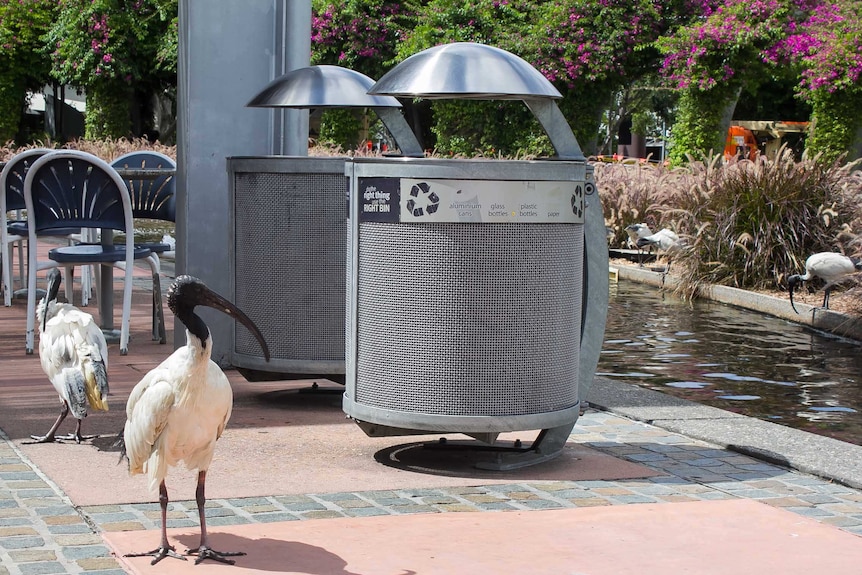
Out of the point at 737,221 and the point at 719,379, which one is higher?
the point at 737,221

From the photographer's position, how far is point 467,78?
5500 millimetres

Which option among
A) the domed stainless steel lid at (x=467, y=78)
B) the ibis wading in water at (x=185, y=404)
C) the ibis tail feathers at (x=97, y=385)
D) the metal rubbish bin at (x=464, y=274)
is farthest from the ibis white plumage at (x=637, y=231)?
the ibis wading in water at (x=185, y=404)

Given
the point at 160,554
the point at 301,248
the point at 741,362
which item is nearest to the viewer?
the point at 160,554

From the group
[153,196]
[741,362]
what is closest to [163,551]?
[153,196]

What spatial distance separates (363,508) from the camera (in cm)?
518

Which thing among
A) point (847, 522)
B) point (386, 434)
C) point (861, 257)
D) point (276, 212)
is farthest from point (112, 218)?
point (861, 257)

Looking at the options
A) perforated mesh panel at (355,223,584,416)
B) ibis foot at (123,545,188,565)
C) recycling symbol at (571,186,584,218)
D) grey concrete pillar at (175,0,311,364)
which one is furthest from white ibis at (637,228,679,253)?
ibis foot at (123,545,188,565)

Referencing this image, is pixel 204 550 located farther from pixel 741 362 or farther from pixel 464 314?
pixel 741 362

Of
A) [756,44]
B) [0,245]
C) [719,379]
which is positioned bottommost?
[719,379]

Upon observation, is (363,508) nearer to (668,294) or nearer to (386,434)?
(386,434)

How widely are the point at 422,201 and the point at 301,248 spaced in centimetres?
170

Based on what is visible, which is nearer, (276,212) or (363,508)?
(363,508)

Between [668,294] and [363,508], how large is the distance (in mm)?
10385

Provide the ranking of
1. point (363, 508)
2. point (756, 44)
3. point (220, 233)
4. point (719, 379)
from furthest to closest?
1. point (756, 44)
2. point (719, 379)
3. point (220, 233)
4. point (363, 508)
